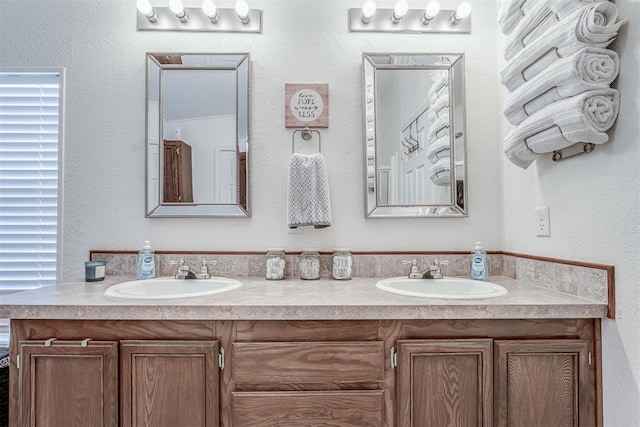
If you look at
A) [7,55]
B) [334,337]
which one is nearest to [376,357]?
[334,337]

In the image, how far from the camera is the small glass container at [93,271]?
1.51 metres

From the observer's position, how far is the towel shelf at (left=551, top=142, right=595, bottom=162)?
1.10 metres

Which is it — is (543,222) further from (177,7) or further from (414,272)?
(177,7)

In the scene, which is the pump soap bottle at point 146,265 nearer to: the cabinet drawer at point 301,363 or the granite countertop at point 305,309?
the granite countertop at point 305,309

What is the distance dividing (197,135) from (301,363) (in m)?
1.12

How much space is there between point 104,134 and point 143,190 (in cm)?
32

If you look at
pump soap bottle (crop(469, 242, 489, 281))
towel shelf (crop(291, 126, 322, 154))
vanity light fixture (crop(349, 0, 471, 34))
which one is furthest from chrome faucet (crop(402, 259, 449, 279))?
vanity light fixture (crop(349, 0, 471, 34))

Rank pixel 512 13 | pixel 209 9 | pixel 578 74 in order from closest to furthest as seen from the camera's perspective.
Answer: pixel 578 74
pixel 512 13
pixel 209 9

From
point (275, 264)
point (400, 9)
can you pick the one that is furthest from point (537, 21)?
point (275, 264)

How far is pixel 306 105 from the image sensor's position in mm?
1649

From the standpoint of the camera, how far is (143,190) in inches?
65.4

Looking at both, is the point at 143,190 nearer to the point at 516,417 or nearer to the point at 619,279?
the point at 516,417

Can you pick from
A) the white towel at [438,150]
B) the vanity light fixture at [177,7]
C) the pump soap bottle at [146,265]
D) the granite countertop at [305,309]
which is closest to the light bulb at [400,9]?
the white towel at [438,150]

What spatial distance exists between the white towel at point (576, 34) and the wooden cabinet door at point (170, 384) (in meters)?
1.36
